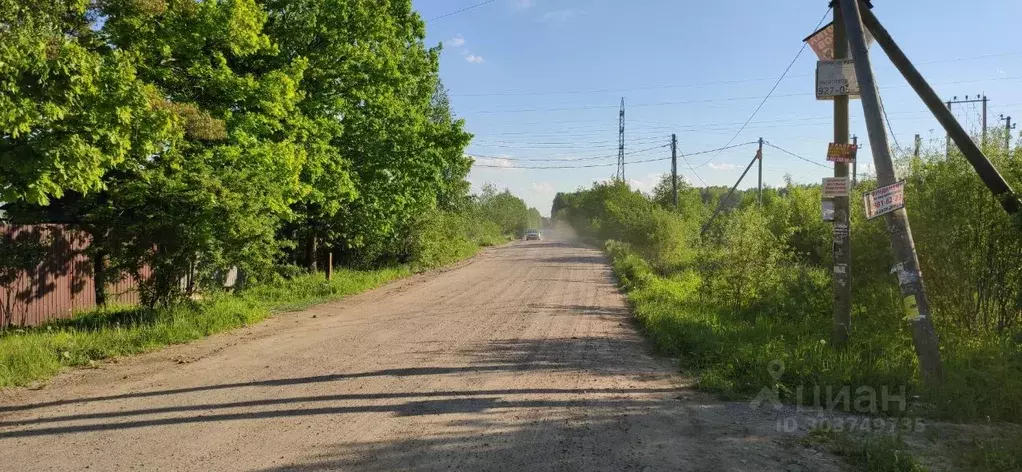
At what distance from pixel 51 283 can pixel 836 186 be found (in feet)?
46.9

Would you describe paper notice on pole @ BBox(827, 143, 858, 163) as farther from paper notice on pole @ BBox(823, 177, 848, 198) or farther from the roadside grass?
the roadside grass

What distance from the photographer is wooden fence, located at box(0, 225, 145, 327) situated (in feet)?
36.1

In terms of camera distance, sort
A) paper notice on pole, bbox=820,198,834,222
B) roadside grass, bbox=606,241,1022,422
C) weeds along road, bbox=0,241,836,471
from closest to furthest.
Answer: weeds along road, bbox=0,241,836,471, roadside grass, bbox=606,241,1022,422, paper notice on pole, bbox=820,198,834,222

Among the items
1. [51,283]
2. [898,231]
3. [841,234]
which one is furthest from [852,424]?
[51,283]

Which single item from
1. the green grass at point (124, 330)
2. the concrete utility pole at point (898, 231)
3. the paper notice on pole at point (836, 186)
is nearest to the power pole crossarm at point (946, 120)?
the concrete utility pole at point (898, 231)

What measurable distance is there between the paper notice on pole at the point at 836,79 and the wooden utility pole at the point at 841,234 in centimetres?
12

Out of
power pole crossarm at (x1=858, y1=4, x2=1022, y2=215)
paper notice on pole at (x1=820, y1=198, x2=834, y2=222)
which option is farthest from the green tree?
paper notice on pole at (x1=820, y1=198, x2=834, y2=222)

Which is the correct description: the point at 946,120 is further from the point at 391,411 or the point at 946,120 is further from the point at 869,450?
the point at 391,411

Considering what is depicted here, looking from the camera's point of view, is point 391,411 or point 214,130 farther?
point 214,130

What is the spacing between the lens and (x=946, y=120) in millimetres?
6902

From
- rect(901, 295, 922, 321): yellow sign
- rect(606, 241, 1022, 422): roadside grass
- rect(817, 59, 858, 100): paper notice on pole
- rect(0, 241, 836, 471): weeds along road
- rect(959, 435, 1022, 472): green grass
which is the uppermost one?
rect(817, 59, 858, 100): paper notice on pole

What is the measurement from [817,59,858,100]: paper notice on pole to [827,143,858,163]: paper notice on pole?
74cm

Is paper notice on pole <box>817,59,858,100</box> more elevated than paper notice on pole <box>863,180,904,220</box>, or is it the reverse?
paper notice on pole <box>817,59,858,100</box>

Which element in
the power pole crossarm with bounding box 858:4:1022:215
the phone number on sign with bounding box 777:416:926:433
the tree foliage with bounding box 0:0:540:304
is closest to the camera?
the phone number on sign with bounding box 777:416:926:433
